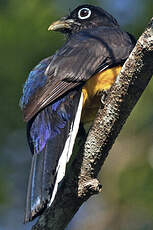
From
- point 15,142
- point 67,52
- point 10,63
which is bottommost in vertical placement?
point 15,142

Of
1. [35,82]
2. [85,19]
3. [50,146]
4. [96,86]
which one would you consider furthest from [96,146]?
[85,19]

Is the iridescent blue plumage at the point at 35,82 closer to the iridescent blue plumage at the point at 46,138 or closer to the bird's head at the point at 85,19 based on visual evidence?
the iridescent blue plumage at the point at 46,138

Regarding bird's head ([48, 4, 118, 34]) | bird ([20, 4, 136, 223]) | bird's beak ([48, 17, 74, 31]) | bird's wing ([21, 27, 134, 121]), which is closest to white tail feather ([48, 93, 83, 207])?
bird ([20, 4, 136, 223])

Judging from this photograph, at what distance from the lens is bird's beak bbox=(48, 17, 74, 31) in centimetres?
779

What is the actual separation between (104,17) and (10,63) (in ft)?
4.41

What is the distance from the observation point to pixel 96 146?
5496 millimetres

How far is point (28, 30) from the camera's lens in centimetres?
822

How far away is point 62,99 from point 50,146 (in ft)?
1.96

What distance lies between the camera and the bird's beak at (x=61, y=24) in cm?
779

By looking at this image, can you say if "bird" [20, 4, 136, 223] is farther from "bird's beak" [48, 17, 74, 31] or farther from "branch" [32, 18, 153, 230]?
"bird's beak" [48, 17, 74, 31]

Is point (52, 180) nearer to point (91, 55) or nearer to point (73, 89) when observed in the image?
point (73, 89)

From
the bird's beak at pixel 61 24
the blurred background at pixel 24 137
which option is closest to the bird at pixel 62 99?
the bird's beak at pixel 61 24

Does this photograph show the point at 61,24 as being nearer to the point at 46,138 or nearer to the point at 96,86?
the point at 96,86

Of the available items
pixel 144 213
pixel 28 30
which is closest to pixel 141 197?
pixel 144 213
